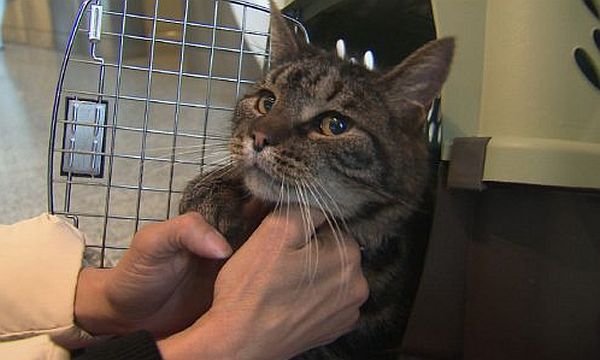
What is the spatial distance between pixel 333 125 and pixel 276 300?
9.4 inches

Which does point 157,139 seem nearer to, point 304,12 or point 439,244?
point 304,12

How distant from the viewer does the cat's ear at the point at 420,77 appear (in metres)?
0.82

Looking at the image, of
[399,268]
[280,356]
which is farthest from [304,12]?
[280,356]

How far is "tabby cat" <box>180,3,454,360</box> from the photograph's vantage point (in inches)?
30.4

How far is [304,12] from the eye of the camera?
1348 mm

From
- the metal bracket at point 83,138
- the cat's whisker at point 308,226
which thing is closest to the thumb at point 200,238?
the cat's whisker at point 308,226

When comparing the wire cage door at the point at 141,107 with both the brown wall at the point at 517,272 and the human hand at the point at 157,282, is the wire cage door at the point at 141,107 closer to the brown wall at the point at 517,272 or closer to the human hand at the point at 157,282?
the human hand at the point at 157,282

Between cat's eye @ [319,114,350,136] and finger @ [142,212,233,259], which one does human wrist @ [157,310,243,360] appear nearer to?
finger @ [142,212,233,259]

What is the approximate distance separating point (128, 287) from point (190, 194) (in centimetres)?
16

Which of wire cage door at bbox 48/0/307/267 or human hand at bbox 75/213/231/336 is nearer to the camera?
human hand at bbox 75/213/231/336

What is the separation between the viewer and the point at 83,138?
46.6 inches

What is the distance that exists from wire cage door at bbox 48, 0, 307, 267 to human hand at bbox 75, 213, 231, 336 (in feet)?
0.54

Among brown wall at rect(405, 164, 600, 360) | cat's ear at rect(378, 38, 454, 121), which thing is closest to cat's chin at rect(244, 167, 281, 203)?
→ cat's ear at rect(378, 38, 454, 121)

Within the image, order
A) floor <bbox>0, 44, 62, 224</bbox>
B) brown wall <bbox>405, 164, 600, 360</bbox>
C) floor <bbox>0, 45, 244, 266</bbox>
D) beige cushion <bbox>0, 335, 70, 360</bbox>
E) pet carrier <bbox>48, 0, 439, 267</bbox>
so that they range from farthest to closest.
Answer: floor <bbox>0, 44, 62, 224</bbox>, floor <bbox>0, 45, 244, 266</bbox>, pet carrier <bbox>48, 0, 439, 267</bbox>, brown wall <bbox>405, 164, 600, 360</bbox>, beige cushion <bbox>0, 335, 70, 360</bbox>
